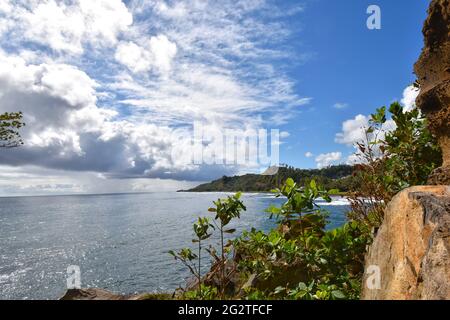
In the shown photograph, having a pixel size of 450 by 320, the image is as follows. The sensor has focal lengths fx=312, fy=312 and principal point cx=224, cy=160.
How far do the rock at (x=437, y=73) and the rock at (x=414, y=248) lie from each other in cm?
135

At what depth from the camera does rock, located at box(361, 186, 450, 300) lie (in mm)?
2945

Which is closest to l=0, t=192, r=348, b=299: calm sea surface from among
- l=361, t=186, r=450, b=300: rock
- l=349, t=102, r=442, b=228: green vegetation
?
l=349, t=102, r=442, b=228: green vegetation

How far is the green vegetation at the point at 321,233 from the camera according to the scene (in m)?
4.90

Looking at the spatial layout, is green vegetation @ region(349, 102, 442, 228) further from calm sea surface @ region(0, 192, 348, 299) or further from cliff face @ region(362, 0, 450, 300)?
calm sea surface @ region(0, 192, 348, 299)

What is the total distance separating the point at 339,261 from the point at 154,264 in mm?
25486

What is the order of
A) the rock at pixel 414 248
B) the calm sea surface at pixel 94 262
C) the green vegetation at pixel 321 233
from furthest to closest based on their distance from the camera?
1. the calm sea surface at pixel 94 262
2. the green vegetation at pixel 321 233
3. the rock at pixel 414 248

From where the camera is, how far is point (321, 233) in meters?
5.85

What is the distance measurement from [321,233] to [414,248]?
2.38m

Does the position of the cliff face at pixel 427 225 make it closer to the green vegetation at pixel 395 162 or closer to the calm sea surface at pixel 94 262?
the green vegetation at pixel 395 162

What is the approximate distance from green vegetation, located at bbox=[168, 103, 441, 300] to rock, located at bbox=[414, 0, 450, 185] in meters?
0.84

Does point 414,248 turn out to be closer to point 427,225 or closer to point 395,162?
point 427,225

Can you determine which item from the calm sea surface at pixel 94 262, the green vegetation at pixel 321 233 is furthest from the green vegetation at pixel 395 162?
the calm sea surface at pixel 94 262
